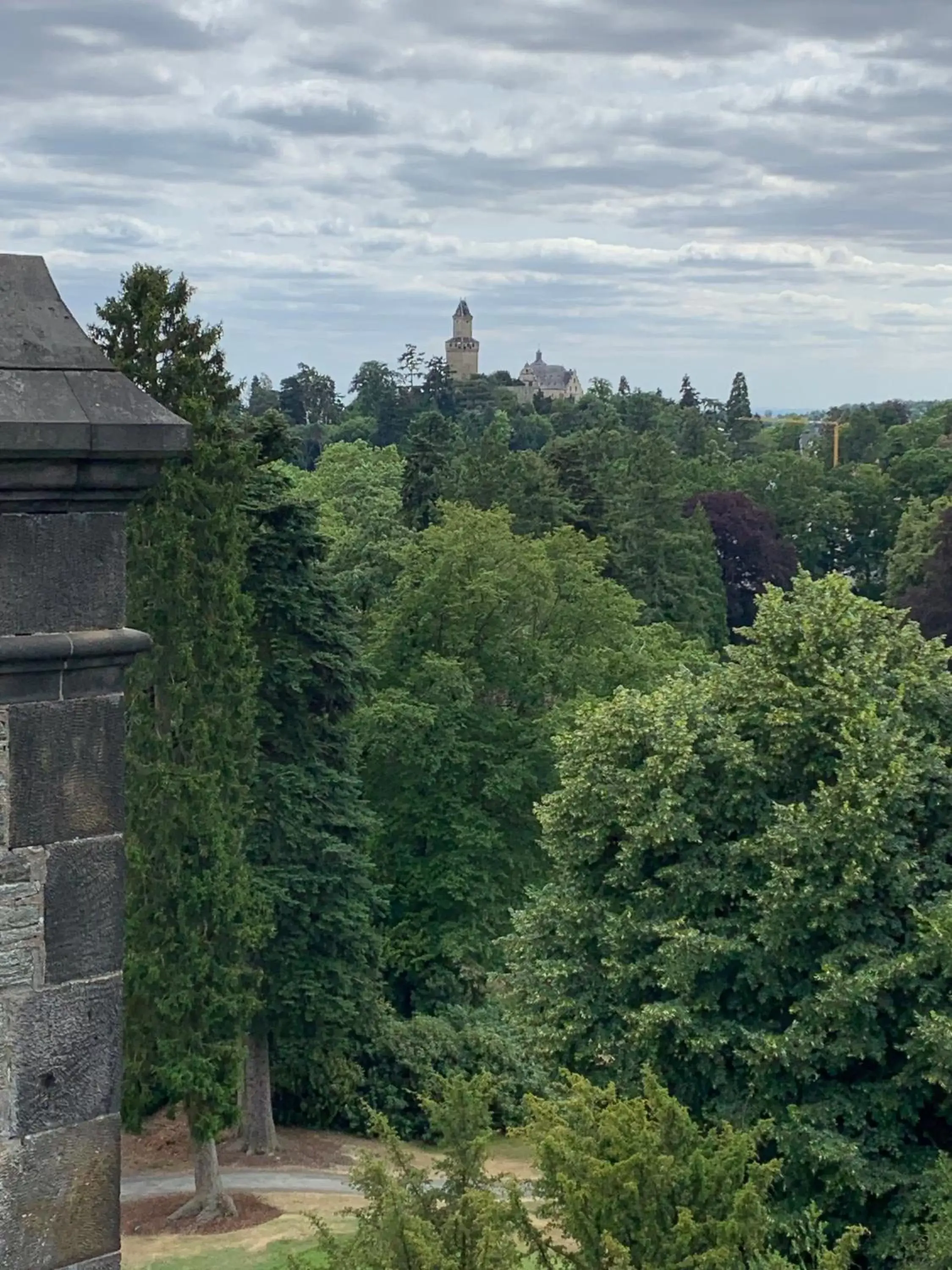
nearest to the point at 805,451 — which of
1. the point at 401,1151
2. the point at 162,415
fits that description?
the point at 401,1151

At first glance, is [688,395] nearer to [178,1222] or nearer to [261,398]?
[261,398]

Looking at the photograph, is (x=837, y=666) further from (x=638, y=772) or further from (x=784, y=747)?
(x=638, y=772)

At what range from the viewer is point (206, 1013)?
840 inches

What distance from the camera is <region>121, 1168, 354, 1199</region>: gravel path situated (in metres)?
23.8

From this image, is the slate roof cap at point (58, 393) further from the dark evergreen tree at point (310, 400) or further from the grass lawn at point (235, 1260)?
the dark evergreen tree at point (310, 400)

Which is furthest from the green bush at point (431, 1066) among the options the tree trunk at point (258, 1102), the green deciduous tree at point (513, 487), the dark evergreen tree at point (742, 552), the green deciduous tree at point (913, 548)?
the dark evergreen tree at point (742, 552)

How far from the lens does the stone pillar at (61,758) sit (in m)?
4.25

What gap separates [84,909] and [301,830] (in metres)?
21.0

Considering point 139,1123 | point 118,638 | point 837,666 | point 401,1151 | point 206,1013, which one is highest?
point 118,638

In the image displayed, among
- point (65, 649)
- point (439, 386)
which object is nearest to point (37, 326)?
point (65, 649)

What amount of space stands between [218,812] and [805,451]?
104m

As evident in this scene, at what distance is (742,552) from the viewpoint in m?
68.4

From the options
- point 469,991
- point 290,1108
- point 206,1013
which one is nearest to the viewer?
point 206,1013

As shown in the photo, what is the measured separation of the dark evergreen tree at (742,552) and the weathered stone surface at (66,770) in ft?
210
